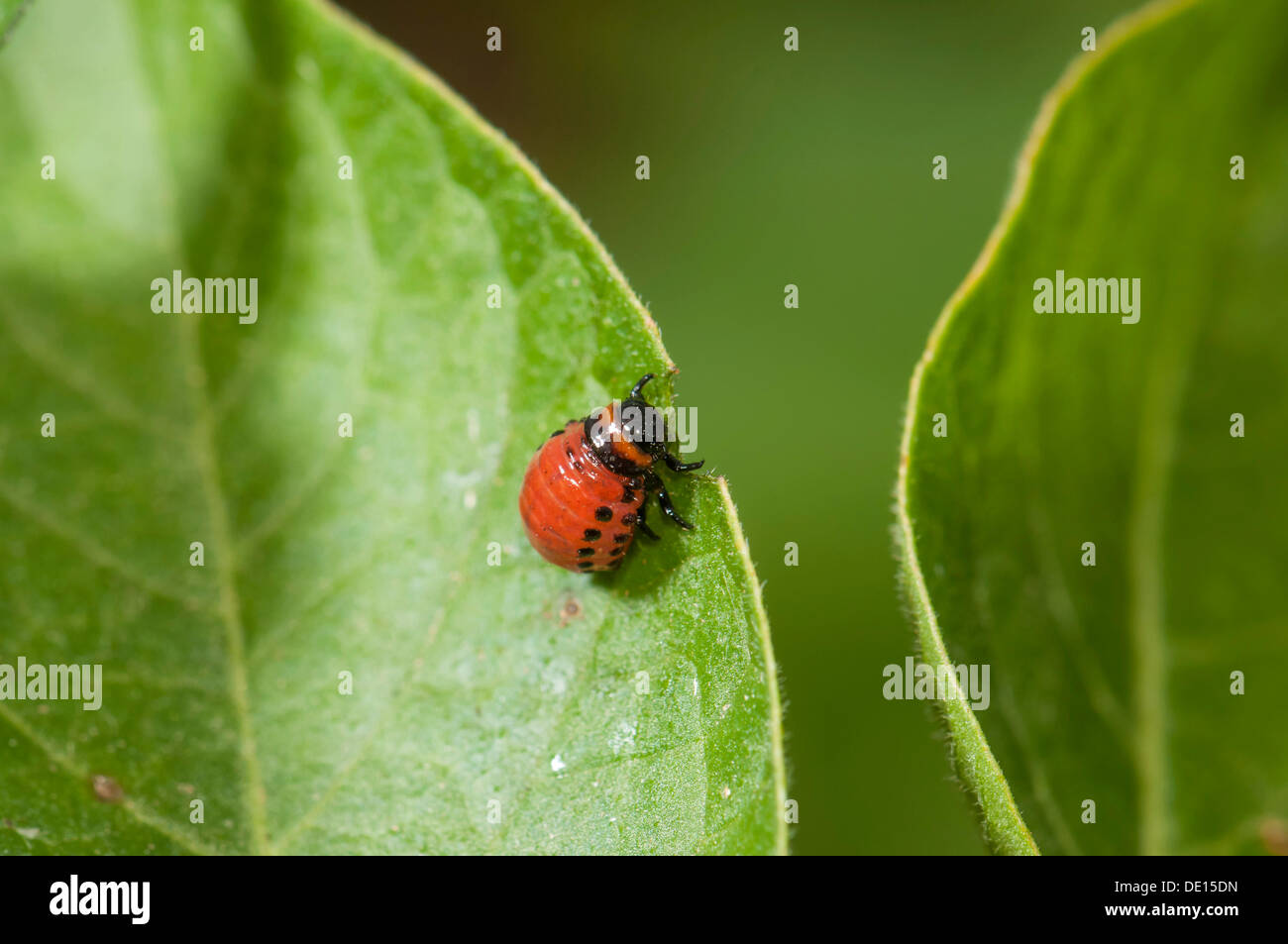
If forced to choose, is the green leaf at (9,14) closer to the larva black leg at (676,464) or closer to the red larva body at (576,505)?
the red larva body at (576,505)

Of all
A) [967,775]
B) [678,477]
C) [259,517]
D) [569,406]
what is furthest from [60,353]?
[967,775]

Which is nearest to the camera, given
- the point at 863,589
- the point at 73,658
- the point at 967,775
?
the point at 967,775

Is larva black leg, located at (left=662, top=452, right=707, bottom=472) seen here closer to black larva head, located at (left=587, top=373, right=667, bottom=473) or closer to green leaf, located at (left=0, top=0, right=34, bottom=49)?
black larva head, located at (left=587, top=373, right=667, bottom=473)

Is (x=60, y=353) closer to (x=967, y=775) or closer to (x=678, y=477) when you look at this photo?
(x=678, y=477)

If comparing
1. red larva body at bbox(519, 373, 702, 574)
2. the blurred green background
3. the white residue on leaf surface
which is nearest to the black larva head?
red larva body at bbox(519, 373, 702, 574)

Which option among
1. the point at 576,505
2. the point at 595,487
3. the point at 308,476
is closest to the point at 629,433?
the point at 595,487

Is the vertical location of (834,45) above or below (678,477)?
above

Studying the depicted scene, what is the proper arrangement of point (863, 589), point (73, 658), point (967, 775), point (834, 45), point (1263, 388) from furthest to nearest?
point (834, 45)
point (863, 589)
point (1263, 388)
point (73, 658)
point (967, 775)
